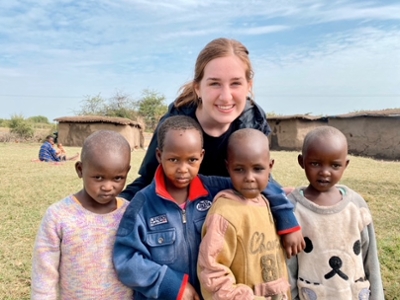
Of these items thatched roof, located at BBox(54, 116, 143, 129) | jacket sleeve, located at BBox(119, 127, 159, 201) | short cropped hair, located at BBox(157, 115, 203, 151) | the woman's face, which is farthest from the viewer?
thatched roof, located at BBox(54, 116, 143, 129)

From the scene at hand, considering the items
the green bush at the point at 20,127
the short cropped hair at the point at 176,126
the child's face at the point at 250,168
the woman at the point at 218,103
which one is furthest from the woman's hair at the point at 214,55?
the green bush at the point at 20,127

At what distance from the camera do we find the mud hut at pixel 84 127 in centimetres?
2167

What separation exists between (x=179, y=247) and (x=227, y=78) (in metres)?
0.93

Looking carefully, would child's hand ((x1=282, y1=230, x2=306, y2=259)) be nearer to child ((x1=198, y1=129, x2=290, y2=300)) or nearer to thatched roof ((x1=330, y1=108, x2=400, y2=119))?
child ((x1=198, y1=129, x2=290, y2=300))

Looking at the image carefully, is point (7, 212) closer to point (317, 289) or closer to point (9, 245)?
point (9, 245)

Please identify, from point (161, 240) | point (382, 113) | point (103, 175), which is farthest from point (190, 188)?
point (382, 113)

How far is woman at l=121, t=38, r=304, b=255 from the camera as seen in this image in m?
2.04

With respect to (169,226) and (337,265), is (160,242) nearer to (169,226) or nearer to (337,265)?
(169,226)

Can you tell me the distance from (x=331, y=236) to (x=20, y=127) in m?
29.0

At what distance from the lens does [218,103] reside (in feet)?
6.68

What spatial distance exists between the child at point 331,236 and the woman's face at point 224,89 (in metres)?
0.44

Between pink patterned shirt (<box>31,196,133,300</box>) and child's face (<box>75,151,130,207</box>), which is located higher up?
child's face (<box>75,151,130,207</box>)

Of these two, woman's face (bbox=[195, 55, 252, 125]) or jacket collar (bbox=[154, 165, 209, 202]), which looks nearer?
jacket collar (bbox=[154, 165, 209, 202])

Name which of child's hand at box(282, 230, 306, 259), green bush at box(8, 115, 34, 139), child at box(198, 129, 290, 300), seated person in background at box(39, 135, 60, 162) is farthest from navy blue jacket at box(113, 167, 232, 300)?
green bush at box(8, 115, 34, 139)
